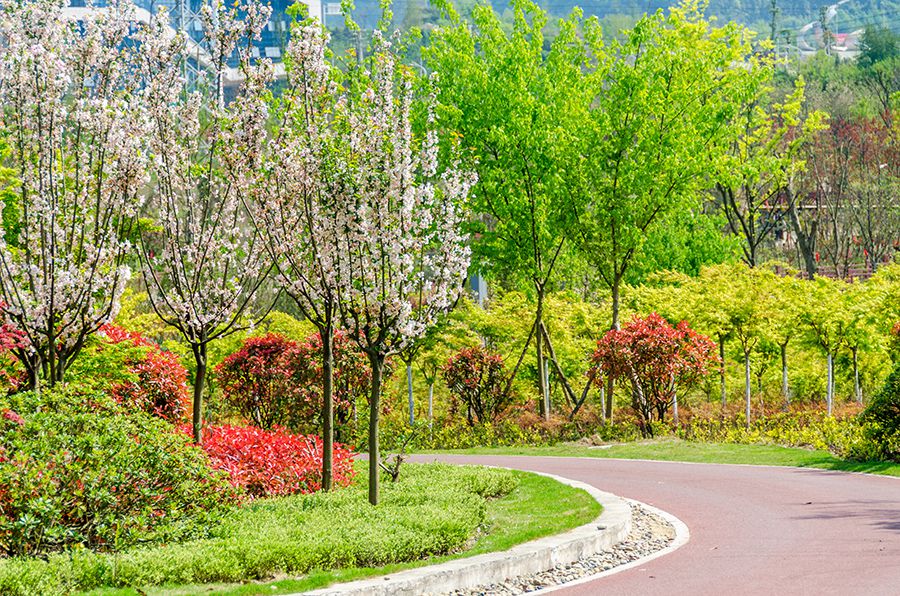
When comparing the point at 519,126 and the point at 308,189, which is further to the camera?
the point at 519,126

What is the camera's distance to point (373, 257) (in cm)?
1316

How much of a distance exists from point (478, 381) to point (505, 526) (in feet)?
53.4

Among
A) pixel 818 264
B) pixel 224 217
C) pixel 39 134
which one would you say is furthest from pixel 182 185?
pixel 818 264

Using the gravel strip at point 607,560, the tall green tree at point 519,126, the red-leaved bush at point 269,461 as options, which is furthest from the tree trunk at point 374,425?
the tall green tree at point 519,126

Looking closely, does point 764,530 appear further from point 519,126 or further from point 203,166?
point 519,126

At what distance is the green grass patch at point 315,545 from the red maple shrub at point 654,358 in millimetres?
10866

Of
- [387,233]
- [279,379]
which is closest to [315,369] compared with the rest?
[279,379]

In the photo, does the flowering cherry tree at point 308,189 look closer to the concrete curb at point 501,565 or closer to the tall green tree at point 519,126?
the concrete curb at point 501,565

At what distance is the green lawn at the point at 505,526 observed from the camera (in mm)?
8711

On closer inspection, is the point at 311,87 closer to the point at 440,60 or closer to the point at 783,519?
the point at 783,519

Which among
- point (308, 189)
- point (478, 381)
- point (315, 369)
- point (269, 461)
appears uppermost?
point (308, 189)

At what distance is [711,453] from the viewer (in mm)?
22609

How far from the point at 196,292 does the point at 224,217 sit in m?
1.23

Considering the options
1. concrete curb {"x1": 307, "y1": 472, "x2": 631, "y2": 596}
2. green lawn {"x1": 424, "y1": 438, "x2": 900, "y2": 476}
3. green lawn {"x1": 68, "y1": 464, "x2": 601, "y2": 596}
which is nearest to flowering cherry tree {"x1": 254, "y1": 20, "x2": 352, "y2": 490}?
green lawn {"x1": 68, "y1": 464, "x2": 601, "y2": 596}
